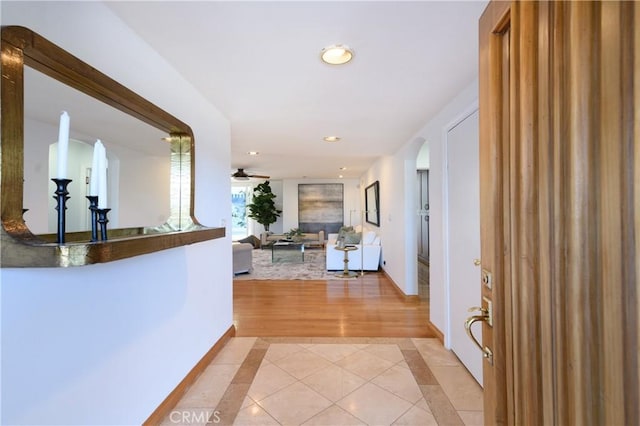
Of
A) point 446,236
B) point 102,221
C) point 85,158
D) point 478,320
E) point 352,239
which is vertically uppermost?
point 85,158

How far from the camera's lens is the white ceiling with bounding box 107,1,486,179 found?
4.10 ft

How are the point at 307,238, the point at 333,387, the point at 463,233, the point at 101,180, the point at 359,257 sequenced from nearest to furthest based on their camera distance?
the point at 101,180
the point at 333,387
the point at 463,233
the point at 359,257
the point at 307,238

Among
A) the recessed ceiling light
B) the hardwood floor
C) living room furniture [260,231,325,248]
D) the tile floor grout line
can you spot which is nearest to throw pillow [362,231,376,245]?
the hardwood floor

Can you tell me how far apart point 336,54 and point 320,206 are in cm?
740

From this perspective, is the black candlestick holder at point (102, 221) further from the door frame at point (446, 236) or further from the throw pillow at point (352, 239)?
the throw pillow at point (352, 239)

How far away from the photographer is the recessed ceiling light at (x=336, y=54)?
151cm

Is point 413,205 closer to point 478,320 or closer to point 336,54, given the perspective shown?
point 336,54

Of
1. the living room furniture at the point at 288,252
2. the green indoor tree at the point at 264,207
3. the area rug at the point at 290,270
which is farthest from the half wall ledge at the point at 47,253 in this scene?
the green indoor tree at the point at 264,207

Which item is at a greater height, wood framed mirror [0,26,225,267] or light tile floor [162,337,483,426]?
wood framed mirror [0,26,225,267]

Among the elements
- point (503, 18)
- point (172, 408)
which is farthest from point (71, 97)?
point (172, 408)

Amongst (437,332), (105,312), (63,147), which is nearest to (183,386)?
(105,312)

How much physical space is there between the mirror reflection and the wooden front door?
1.42 m

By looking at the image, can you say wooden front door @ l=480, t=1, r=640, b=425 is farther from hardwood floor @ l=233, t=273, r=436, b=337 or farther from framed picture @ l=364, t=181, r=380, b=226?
framed picture @ l=364, t=181, r=380, b=226

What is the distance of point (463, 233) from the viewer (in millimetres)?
2170
